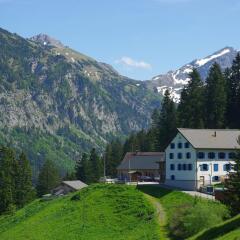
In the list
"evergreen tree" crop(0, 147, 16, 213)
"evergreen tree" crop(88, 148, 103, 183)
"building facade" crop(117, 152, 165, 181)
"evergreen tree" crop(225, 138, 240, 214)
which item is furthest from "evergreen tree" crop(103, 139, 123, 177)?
"evergreen tree" crop(225, 138, 240, 214)

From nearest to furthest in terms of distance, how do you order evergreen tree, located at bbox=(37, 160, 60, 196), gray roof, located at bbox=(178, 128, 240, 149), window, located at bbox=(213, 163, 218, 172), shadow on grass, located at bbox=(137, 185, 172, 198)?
shadow on grass, located at bbox=(137, 185, 172, 198), window, located at bbox=(213, 163, 218, 172), gray roof, located at bbox=(178, 128, 240, 149), evergreen tree, located at bbox=(37, 160, 60, 196)

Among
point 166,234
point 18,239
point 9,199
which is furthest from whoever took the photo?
point 9,199

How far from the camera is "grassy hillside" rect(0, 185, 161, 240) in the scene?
7694cm

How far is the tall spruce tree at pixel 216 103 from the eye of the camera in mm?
125875

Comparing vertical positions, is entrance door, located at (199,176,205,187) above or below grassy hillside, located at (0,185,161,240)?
above

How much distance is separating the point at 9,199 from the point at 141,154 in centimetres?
3405

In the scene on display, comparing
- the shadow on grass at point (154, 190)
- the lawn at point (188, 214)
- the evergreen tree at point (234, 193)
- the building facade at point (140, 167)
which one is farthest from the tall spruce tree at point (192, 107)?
the evergreen tree at point (234, 193)

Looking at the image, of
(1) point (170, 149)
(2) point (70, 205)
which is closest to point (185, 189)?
(1) point (170, 149)

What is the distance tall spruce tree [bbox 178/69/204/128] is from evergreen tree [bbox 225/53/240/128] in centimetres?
610

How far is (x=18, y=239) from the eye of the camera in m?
82.2

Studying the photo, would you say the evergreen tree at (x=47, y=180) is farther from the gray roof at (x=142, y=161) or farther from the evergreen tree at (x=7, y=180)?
the gray roof at (x=142, y=161)

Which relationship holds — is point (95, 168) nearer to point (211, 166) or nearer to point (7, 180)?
point (7, 180)

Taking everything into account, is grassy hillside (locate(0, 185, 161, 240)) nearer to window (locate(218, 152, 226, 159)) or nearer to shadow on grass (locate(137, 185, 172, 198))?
shadow on grass (locate(137, 185, 172, 198))

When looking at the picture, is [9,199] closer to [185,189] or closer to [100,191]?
[100,191]
